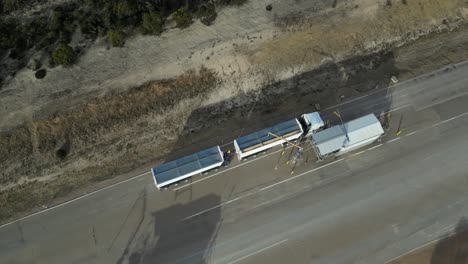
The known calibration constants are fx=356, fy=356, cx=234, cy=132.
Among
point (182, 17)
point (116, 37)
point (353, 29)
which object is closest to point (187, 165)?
point (116, 37)

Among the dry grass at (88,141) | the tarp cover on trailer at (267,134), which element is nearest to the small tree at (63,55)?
the dry grass at (88,141)

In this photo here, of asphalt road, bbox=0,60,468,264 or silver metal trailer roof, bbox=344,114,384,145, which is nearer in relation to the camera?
asphalt road, bbox=0,60,468,264

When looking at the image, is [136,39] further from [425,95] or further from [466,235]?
[466,235]

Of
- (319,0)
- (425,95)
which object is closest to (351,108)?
(425,95)

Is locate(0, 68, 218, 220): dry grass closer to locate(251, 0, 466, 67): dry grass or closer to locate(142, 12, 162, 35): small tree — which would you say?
locate(142, 12, 162, 35): small tree

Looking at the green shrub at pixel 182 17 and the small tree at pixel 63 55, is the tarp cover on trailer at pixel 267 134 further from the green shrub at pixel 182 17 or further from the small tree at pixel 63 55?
the small tree at pixel 63 55

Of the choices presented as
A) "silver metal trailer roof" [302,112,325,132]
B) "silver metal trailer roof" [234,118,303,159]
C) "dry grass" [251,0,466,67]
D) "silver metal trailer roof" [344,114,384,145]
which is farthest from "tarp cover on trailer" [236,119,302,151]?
"dry grass" [251,0,466,67]

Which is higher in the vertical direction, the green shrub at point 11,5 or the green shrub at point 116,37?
the green shrub at point 11,5

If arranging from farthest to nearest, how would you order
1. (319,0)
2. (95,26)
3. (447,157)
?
(319,0) → (95,26) → (447,157)
